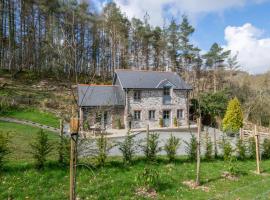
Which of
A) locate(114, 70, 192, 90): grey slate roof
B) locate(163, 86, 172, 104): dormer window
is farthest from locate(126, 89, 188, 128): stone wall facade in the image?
locate(114, 70, 192, 90): grey slate roof

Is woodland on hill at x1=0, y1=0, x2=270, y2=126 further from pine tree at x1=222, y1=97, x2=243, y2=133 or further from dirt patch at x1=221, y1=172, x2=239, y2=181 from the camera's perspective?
dirt patch at x1=221, y1=172, x2=239, y2=181

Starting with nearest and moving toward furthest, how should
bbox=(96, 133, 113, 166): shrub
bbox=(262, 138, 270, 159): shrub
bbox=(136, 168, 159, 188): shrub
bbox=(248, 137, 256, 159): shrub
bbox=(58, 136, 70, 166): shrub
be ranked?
bbox=(136, 168, 159, 188): shrub, bbox=(58, 136, 70, 166): shrub, bbox=(96, 133, 113, 166): shrub, bbox=(248, 137, 256, 159): shrub, bbox=(262, 138, 270, 159): shrub

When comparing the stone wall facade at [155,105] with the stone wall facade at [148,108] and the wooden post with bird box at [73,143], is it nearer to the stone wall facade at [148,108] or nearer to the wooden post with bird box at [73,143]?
the stone wall facade at [148,108]

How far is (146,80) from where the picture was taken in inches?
1110

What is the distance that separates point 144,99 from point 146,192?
2046cm

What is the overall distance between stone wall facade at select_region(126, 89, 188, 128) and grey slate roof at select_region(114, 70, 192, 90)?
675 millimetres

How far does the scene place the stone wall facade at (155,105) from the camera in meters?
26.6

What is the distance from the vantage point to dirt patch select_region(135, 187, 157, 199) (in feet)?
22.0

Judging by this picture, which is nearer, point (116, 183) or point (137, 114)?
point (116, 183)

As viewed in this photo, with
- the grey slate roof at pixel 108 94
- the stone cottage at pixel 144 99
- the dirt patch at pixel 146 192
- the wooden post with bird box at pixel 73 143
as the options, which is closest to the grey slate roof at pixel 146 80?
the stone cottage at pixel 144 99

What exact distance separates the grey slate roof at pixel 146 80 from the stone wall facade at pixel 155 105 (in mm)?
675

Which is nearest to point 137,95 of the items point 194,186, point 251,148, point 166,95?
point 166,95

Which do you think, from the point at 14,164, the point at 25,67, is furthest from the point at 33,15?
the point at 14,164

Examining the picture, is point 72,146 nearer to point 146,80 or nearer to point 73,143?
point 73,143
